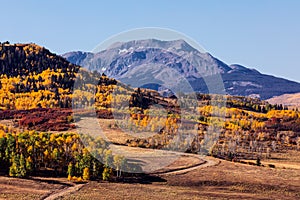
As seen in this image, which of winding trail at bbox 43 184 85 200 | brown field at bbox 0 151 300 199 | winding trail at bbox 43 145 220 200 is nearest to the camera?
winding trail at bbox 43 184 85 200

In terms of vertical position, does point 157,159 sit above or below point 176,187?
above

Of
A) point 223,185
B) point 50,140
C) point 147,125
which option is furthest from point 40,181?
point 147,125

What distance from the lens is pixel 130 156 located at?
12975cm

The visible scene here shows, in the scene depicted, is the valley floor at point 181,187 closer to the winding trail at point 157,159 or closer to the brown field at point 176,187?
the brown field at point 176,187

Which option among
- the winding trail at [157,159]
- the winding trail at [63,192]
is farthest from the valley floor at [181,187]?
the winding trail at [157,159]

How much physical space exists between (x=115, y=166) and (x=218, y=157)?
50.1 metres

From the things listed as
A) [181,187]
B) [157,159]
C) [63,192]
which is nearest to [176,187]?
[181,187]

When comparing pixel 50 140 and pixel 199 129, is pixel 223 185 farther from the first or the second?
pixel 199 129

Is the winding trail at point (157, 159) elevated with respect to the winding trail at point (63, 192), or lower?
elevated

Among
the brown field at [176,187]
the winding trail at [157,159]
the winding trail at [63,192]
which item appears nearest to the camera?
the winding trail at [63,192]

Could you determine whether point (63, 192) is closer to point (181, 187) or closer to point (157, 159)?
point (181, 187)

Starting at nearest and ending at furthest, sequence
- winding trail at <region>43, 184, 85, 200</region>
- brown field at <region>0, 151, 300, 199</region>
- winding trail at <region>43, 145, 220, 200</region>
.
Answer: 1. winding trail at <region>43, 184, 85, 200</region>
2. brown field at <region>0, 151, 300, 199</region>
3. winding trail at <region>43, 145, 220, 200</region>

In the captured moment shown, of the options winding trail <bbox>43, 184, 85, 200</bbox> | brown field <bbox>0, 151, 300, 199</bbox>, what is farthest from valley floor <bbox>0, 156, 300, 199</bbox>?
winding trail <bbox>43, 184, 85, 200</bbox>

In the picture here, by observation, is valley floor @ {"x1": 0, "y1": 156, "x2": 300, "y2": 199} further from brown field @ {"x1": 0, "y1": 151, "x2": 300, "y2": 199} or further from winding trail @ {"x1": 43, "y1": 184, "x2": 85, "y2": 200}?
winding trail @ {"x1": 43, "y1": 184, "x2": 85, "y2": 200}
